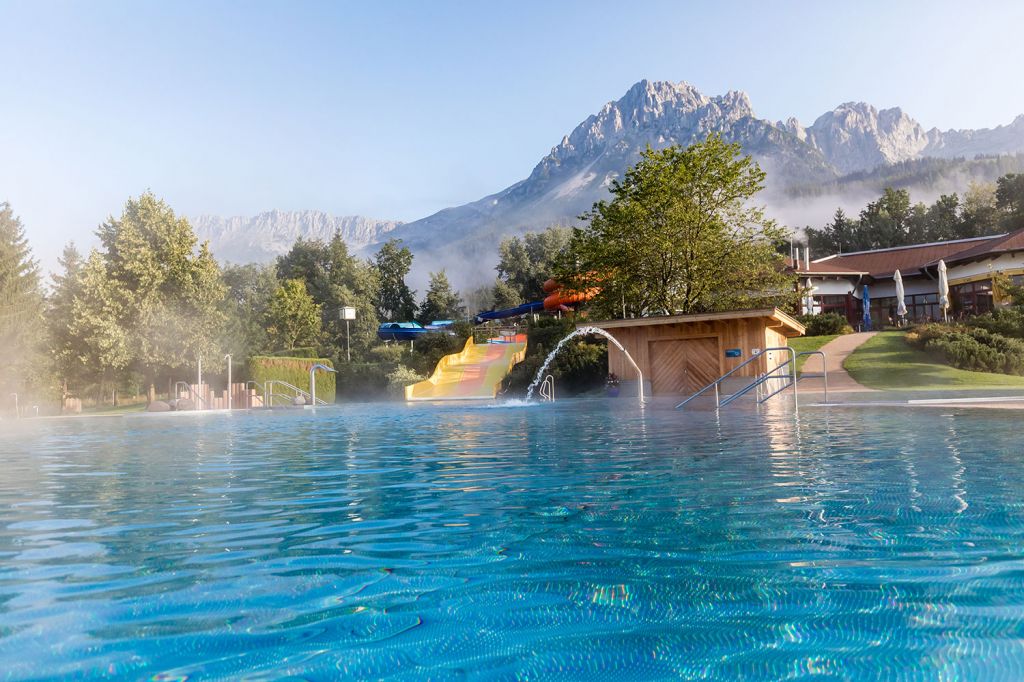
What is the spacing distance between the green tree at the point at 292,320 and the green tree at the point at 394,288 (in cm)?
1277

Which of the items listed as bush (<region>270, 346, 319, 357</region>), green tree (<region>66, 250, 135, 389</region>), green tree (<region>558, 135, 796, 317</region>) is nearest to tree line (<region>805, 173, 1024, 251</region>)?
green tree (<region>558, 135, 796, 317</region>)

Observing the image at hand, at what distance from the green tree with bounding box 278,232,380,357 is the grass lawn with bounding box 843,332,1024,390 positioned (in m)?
33.9

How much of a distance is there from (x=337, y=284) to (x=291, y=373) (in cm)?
2422

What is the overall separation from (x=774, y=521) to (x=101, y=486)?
23.5 ft

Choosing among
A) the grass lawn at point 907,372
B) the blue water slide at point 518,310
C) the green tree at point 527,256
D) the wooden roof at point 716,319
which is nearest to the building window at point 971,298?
the grass lawn at point 907,372

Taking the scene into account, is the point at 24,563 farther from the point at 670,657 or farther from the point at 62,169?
the point at 62,169

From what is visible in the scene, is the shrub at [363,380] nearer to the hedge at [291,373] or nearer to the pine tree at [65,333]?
the hedge at [291,373]

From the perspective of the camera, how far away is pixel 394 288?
64812mm

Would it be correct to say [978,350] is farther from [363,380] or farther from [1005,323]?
[363,380]

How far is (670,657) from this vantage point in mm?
2664

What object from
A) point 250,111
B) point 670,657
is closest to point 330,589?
point 670,657

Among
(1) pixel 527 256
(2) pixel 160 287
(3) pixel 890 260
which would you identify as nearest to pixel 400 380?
(2) pixel 160 287

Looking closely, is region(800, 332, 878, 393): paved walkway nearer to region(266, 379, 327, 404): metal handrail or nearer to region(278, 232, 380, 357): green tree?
region(266, 379, 327, 404): metal handrail

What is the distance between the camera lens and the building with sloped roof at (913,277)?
4134 cm
